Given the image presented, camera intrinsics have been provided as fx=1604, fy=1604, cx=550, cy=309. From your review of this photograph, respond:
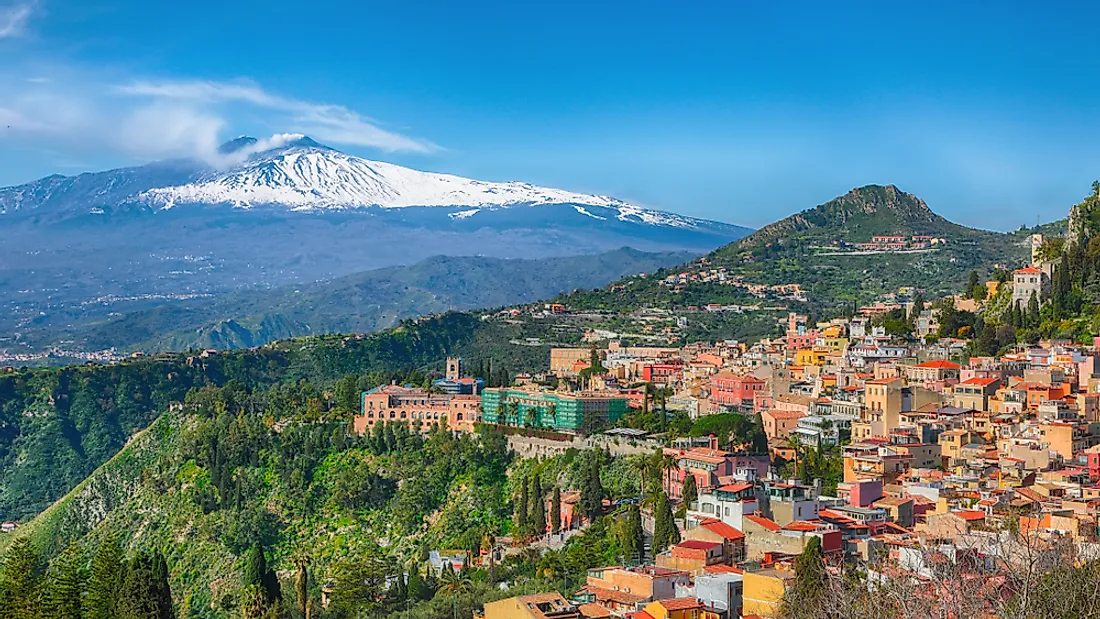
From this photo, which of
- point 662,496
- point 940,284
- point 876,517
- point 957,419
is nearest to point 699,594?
point 876,517

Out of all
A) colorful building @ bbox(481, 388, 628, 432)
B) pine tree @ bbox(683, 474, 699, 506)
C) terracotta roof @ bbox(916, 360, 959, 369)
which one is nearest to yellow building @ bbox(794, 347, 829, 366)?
terracotta roof @ bbox(916, 360, 959, 369)

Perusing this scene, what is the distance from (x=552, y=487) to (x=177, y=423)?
23906 millimetres


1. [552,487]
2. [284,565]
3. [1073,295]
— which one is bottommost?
[284,565]

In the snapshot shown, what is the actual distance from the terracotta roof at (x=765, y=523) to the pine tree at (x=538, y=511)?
9.57 m

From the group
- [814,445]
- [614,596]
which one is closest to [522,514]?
[814,445]

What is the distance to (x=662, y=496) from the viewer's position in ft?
117

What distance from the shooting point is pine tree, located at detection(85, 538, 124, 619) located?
31484 millimetres

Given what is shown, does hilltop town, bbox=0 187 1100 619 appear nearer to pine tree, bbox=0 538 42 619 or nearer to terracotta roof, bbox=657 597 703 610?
terracotta roof, bbox=657 597 703 610

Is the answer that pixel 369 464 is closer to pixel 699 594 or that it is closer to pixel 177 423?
pixel 177 423

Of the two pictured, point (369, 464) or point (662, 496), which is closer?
point (662, 496)

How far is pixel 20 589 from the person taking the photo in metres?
31.2

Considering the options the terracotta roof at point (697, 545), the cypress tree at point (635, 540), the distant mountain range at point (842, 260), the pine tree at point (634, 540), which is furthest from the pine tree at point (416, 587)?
the distant mountain range at point (842, 260)

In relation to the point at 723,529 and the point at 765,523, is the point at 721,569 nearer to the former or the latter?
the point at 765,523

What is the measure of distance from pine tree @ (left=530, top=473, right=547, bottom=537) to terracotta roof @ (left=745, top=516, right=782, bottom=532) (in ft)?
31.4
